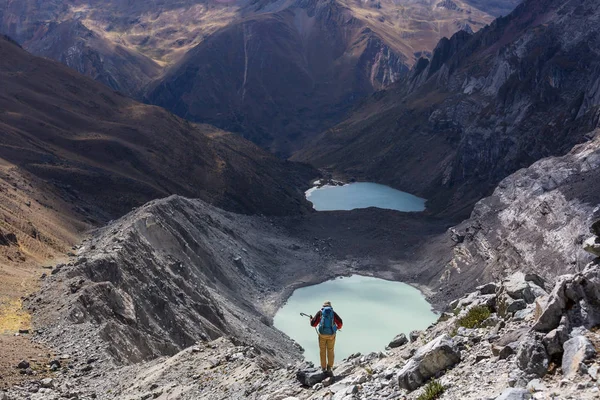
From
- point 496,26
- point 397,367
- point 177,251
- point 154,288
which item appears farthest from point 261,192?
point 397,367

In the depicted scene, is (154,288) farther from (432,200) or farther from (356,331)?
(432,200)

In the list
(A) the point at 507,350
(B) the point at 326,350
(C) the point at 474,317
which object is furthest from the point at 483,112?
(A) the point at 507,350

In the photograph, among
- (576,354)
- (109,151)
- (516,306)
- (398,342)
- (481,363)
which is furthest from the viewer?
(109,151)

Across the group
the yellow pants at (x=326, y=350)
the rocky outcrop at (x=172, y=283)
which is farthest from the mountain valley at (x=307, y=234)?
the yellow pants at (x=326, y=350)

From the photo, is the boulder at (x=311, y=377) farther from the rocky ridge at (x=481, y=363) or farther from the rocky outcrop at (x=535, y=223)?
the rocky outcrop at (x=535, y=223)

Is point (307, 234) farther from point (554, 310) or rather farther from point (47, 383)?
point (554, 310)

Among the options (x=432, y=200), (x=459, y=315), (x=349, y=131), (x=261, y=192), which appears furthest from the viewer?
(x=349, y=131)

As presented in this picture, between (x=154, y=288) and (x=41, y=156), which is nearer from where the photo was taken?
(x=154, y=288)
